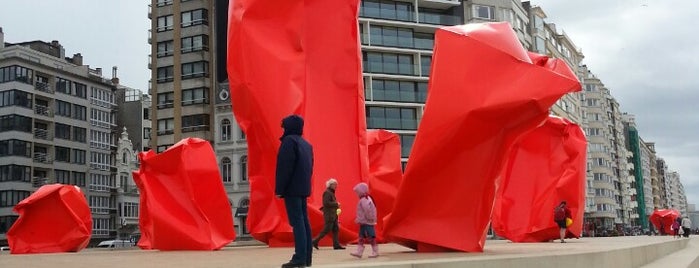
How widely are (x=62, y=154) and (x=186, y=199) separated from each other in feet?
195

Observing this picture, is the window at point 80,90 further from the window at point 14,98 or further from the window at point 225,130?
the window at point 225,130

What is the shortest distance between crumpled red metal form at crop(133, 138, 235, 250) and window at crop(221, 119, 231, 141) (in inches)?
1671

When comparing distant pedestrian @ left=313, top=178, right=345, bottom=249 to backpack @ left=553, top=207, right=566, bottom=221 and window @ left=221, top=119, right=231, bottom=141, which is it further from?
window @ left=221, top=119, right=231, bottom=141

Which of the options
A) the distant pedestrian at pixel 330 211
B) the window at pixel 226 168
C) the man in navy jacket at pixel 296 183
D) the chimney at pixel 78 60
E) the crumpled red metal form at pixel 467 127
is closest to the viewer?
the man in navy jacket at pixel 296 183

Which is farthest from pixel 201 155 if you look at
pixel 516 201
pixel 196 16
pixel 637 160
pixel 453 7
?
pixel 637 160

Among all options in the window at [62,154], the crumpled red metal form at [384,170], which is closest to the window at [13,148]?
the window at [62,154]

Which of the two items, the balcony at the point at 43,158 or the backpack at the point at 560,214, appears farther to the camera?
the balcony at the point at 43,158

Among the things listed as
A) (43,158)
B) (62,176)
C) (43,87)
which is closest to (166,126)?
(43,158)

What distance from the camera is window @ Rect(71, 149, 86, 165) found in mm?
72750

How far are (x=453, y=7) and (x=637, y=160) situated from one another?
89.2 m

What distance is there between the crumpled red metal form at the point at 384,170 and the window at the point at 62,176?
5482 centimetres

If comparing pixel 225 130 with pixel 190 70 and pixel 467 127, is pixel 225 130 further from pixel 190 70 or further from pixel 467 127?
pixel 467 127

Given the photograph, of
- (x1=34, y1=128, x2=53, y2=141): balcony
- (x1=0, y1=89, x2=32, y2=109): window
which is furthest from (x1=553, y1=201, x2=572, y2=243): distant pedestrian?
(x1=34, y1=128, x2=53, y2=141): balcony

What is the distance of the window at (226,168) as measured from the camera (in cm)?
5959
